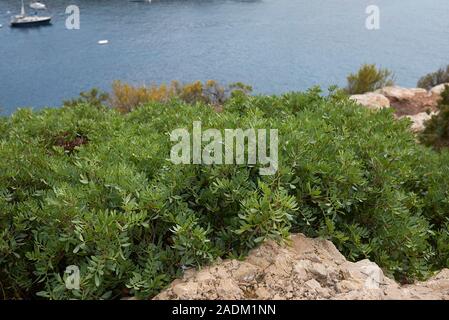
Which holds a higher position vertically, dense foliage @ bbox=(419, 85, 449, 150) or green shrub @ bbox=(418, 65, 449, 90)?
dense foliage @ bbox=(419, 85, 449, 150)

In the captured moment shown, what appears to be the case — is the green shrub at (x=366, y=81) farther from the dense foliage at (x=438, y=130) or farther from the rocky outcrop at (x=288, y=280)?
the rocky outcrop at (x=288, y=280)

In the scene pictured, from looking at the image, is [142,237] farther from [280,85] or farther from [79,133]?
[280,85]

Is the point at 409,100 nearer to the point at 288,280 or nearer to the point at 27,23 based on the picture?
the point at 288,280

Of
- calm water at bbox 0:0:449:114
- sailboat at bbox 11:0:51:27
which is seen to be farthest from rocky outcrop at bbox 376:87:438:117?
sailboat at bbox 11:0:51:27

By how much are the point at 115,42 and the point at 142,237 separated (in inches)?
1786

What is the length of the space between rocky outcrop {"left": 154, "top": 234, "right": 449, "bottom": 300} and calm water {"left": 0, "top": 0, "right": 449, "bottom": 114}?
31.8 meters

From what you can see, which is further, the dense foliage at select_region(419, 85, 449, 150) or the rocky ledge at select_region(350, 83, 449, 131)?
the rocky ledge at select_region(350, 83, 449, 131)

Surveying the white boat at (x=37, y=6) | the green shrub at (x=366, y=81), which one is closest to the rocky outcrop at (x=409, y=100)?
the green shrub at (x=366, y=81)

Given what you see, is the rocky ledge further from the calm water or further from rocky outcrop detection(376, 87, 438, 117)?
the calm water

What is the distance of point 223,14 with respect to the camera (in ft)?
189

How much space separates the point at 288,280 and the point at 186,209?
83cm

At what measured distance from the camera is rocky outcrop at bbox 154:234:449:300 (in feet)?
9.53

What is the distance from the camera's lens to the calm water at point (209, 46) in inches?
1502
